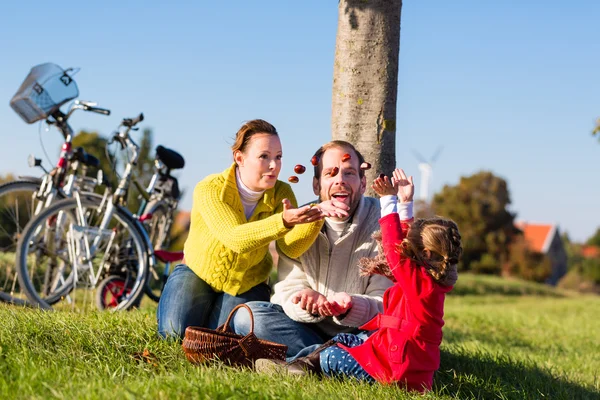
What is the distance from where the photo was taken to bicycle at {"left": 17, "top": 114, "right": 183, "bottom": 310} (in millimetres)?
6008

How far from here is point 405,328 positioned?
11.3 ft

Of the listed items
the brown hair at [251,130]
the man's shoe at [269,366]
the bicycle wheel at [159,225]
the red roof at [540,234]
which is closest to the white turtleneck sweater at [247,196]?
the brown hair at [251,130]

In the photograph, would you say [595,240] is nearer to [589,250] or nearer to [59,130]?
[589,250]

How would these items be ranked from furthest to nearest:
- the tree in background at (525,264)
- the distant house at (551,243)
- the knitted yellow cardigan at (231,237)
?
the distant house at (551,243) → the tree in background at (525,264) → the knitted yellow cardigan at (231,237)

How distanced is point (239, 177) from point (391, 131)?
1.27 metres

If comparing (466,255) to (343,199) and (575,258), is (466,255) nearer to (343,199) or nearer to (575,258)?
(575,258)

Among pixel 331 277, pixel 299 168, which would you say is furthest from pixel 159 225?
pixel 299 168

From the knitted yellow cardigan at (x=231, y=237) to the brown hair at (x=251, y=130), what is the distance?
162 millimetres

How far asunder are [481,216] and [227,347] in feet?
118

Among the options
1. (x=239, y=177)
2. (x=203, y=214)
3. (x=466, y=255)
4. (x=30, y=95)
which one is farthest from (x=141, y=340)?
(x=466, y=255)

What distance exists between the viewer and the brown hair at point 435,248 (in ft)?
11.3

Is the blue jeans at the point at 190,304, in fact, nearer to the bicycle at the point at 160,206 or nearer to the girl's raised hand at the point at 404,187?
the girl's raised hand at the point at 404,187

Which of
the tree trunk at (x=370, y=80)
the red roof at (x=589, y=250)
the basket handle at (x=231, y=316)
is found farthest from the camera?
the red roof at (x=589, y=250)

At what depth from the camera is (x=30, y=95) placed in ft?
20.0
